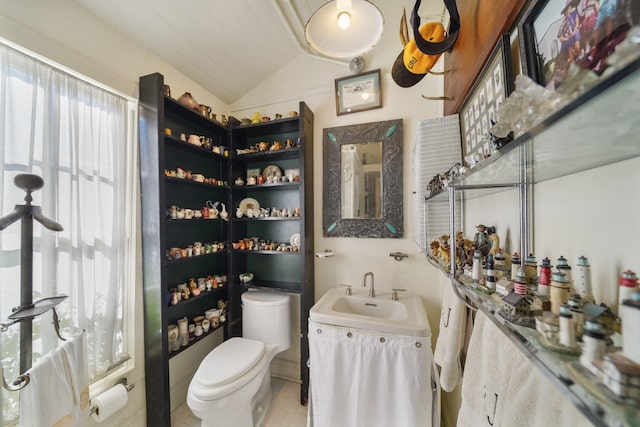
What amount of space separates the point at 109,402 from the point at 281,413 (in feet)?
3.51

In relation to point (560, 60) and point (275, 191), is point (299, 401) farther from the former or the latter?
point (560, 60)

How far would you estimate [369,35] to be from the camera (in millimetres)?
1020

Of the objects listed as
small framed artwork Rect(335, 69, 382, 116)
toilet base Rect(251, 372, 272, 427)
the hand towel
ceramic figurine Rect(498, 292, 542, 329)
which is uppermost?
small framed artwork Rect(335, 69, 382, 116)

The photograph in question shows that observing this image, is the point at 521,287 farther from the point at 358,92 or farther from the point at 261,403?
the point at 261,403

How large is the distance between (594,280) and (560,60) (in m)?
0.46

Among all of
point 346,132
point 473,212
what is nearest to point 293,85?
point 346,132

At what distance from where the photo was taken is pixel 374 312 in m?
1.57

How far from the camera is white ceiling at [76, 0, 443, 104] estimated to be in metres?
1.30

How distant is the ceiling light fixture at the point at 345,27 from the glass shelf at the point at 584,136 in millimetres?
882

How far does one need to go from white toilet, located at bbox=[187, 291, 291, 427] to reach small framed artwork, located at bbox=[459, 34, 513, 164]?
1.65 meters

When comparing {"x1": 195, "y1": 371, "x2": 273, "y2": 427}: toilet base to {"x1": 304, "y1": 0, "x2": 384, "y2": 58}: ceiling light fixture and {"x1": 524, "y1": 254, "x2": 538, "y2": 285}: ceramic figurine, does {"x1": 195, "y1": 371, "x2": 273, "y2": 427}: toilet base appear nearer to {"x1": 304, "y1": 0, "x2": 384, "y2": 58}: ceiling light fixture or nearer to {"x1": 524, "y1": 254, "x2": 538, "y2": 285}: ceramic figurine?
{"x1": 524, "y1": 254, "x2": 538, "y2": 285}: ceramic figurine

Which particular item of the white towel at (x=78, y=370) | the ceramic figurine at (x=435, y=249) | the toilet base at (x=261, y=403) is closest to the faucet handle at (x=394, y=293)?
the ceramic figurine at (x=435, y=249)

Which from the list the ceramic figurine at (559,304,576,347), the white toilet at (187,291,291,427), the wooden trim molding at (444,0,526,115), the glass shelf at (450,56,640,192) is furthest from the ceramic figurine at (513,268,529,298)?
the white toilet at (187,291,291,427)

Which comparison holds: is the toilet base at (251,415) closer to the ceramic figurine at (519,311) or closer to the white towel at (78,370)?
the white towel at (78,370)
